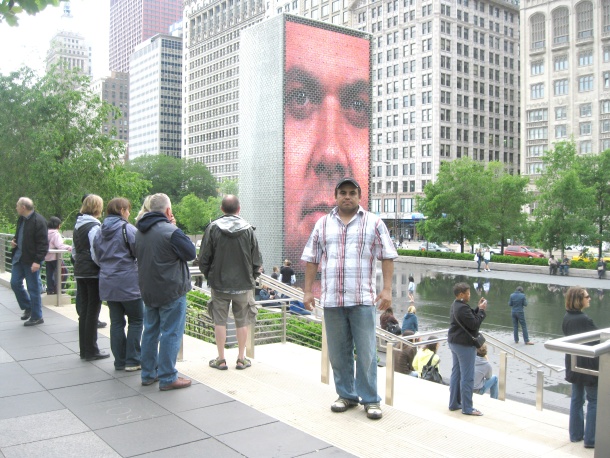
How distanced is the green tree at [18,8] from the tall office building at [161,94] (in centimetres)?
15884

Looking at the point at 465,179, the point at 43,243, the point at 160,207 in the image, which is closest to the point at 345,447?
the point at 160,207

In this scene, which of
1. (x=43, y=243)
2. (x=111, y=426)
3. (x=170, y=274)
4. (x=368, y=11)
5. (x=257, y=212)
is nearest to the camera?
(x=111, y=426)

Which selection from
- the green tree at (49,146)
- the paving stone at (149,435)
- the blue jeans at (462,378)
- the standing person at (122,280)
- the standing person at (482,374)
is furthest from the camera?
the green tree at (49,146)

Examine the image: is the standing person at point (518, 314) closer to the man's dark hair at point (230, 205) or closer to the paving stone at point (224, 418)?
the man's dark hair at point (230, 205)

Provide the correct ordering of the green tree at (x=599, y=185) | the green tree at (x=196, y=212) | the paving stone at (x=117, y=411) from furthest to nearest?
1. the green tree at (x=196, y=212)
2. the green tree at (x=599, y=185)
3. the paving stone at (x=117, y=411)

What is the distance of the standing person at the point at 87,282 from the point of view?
685 centimetres

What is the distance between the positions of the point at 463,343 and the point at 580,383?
149 centimetres

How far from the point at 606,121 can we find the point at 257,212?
64810mm

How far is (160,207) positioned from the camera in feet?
19.5

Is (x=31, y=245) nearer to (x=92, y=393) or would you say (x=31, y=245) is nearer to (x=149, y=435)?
(x=92, y=393)

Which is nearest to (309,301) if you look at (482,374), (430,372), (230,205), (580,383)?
(230,205)

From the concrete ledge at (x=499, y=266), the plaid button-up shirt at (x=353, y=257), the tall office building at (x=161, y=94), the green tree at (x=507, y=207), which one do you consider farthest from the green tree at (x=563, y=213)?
the tall office building at (x=161, y=94)

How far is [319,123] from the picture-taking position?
85.7 feet

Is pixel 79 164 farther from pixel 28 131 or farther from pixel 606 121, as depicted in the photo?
pixel 606 121
